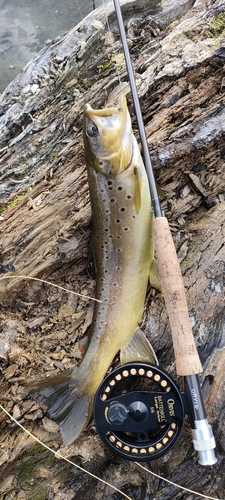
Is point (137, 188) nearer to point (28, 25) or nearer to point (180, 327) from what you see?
point (180, 327)

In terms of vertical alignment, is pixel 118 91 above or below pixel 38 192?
above

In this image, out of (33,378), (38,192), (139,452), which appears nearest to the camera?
(139,452)

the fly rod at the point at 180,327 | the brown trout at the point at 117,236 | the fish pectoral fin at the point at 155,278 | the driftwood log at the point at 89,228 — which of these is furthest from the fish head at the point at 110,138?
the fish pectoral fin at the point at 155,278

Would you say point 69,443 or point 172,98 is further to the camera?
point 172,98

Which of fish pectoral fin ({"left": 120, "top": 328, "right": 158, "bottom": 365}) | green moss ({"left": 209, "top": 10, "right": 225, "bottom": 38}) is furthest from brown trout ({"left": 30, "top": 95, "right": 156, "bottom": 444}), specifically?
green moss ({"left": 209, "top": 10, "right": 225, "bottom": 38})

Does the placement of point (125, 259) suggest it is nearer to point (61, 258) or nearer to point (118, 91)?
point (61, 258)

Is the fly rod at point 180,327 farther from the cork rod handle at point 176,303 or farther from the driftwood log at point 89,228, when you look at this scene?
the driftwood log at point 89,228

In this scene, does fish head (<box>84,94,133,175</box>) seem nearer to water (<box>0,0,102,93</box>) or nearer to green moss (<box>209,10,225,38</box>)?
green moss (<box>209,10,225,38</box>)

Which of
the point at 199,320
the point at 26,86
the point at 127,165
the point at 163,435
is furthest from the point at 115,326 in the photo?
the point at 26,86
